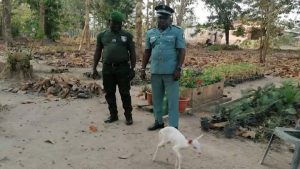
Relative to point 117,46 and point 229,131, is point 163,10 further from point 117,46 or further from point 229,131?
point 229,131

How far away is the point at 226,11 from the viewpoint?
3597 cm

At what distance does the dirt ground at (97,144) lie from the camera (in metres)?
5.20

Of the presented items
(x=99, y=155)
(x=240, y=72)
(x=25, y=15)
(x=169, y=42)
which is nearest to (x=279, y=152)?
(x=169, y=42)

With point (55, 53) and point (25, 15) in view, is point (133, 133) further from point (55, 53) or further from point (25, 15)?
point (25, 15)

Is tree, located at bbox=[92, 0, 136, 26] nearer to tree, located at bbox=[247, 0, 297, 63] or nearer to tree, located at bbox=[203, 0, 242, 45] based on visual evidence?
tree, located at bbox=[203, 0, 242, 45]

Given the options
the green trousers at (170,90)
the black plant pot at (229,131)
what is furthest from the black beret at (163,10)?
the black plant pot at (229,131)

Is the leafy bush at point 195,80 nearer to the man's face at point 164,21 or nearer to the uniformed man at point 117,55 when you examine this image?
the uniformed man at point 117,55

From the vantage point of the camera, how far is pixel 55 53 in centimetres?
2017

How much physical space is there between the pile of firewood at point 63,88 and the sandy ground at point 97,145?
1204mm

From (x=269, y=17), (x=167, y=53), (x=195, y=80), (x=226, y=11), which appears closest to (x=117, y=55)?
(x=167, y=53)

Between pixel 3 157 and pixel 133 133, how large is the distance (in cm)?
215

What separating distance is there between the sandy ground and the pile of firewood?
1.20 m

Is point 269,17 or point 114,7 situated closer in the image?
point 269,17

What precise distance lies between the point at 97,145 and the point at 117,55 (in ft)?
5.16
